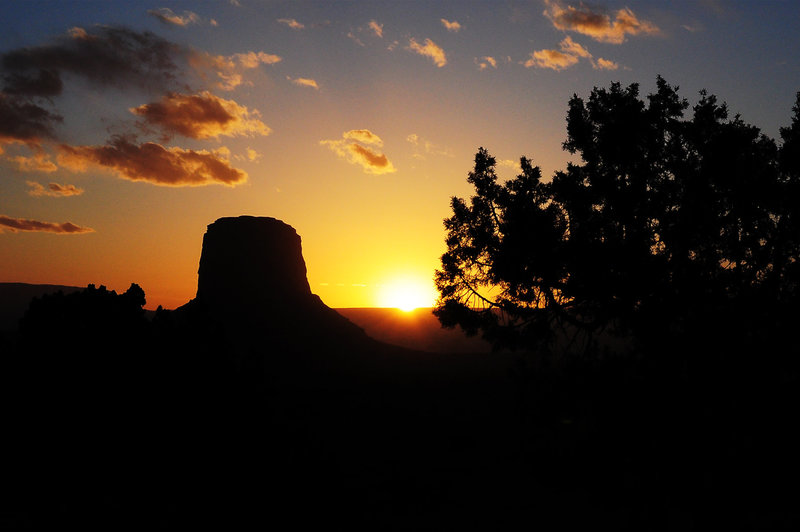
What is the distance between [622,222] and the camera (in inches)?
697

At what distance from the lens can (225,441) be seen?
12.8 metres

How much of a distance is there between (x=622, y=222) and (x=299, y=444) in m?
12.2

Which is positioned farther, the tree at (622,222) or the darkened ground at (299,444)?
the tree at (622,222)

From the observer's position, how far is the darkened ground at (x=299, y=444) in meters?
9.01

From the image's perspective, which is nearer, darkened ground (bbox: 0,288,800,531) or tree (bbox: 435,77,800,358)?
darkened ground (bbox: 0,288,800,531)

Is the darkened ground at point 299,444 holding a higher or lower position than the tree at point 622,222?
lower

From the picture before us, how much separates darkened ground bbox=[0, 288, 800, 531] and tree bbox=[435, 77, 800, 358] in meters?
4.59

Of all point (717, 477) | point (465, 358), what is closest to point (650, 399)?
point (717, 477)

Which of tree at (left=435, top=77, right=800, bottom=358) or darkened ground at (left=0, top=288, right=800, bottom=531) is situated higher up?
tree at (left=435, top=77, right=800, bottom=358)

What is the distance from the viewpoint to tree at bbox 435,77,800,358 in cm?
1656

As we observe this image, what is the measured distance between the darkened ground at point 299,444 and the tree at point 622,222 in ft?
15.1

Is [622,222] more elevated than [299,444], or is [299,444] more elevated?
[622,222]

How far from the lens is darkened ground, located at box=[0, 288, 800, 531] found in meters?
9.01

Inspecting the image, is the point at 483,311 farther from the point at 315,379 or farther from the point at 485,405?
the point at 315,379
